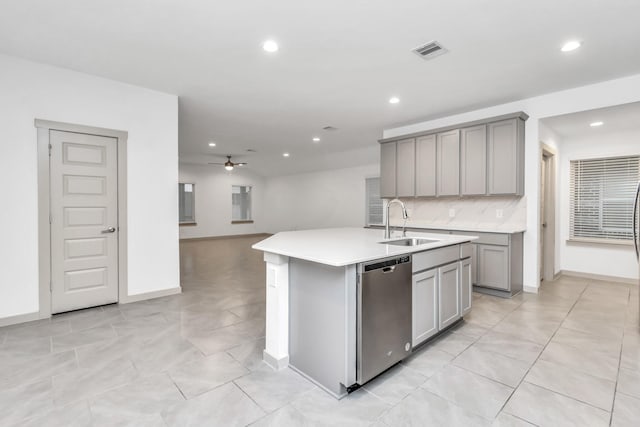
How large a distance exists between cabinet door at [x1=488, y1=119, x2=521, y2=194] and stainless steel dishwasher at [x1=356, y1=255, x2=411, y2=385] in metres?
2.82

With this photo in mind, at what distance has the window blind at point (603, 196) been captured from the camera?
472 cm

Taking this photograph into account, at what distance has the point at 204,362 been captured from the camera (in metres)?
2.33

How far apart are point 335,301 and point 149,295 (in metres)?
3.03

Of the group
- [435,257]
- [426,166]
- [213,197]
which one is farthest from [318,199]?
[435,257]

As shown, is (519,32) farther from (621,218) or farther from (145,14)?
(621,218)

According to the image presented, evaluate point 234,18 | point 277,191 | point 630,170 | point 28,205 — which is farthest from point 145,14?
point 277,191

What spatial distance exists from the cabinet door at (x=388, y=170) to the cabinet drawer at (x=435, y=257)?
2742mm

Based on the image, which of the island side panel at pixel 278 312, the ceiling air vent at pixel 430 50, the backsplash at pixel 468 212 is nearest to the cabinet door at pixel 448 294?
the island side panel at pixel 278 312

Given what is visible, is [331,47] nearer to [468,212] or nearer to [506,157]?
[506,157]

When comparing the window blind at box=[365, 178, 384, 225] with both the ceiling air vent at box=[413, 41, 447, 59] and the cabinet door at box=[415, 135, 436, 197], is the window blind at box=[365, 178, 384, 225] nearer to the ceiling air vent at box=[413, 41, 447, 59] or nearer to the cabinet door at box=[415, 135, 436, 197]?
the cabinet door at box=[415, 135, 436, 197]

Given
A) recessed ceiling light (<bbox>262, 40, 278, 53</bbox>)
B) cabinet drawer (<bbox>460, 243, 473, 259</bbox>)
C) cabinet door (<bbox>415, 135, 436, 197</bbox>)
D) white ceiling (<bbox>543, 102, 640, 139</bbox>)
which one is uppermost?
recessed ceiling light (<bbox>262, 40, 278, 53</bbox>)

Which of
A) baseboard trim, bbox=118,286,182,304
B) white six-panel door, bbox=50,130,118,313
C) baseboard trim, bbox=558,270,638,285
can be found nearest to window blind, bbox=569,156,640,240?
baseboard trim, bbox=558,270,638,285

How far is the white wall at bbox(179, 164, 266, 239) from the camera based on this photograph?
1044cm

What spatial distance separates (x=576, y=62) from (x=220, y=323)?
4527 millimetres
